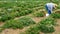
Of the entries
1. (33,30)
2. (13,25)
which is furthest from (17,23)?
(33,30)

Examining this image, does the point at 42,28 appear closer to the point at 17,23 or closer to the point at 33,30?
the point at 33,30

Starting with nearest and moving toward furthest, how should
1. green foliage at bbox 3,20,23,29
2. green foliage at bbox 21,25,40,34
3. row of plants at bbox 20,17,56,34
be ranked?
green foliage at bbox 21,25,40,34
row of plants at bbox 20,17,56,34
green foliage at bbox 3,20,23,29

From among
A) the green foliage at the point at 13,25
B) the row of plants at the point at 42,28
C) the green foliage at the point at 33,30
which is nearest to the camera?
the green foliage at the point at 33,30

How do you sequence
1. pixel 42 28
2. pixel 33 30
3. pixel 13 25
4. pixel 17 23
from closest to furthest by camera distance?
pixel 33 30 → pixel 42 28 → pixel 13 25 → pixel 17 23

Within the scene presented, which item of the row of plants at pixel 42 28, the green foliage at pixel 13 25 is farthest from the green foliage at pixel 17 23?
the row of plants at pixel 42 28

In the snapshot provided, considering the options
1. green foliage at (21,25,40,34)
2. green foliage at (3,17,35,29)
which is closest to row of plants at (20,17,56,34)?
green foliage at (21,25,40,34)

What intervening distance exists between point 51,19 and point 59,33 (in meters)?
1.66

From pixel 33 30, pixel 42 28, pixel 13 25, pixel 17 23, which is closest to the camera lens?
pixel 33 30

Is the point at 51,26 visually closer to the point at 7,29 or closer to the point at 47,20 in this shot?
the point at 47,20

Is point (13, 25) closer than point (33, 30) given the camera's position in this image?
No

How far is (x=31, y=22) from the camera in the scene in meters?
10.6

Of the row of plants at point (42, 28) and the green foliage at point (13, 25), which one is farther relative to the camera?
the green foliage at point (13, 25)

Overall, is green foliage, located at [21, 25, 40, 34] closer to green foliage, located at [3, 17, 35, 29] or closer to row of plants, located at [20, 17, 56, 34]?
row of plants, located at [20, 17, 56, 34]

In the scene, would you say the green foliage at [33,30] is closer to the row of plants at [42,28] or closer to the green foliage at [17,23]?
the row of plants at [42,28]
